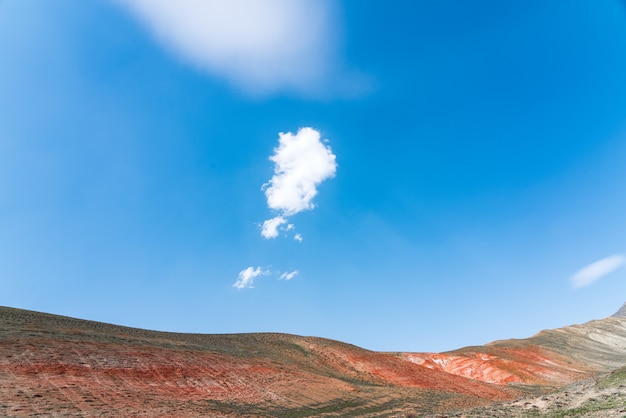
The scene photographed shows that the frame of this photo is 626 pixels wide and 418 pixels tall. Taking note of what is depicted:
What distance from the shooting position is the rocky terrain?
22297 millimetres

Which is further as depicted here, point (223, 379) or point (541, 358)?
point (541, 358)

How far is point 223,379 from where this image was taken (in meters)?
34.0

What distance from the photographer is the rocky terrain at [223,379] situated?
2230 cm

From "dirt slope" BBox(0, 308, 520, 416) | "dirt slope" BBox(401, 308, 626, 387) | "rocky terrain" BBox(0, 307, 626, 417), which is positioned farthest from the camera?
"dirt slope" BBox(401, 308, 626, 387)

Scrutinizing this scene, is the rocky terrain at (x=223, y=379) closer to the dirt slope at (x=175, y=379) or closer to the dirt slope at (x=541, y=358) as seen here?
the dirt slope at (x=175, y=379)

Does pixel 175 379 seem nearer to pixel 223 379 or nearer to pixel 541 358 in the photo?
pixel 223 379

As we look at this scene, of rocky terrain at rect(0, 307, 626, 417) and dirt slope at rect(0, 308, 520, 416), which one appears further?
dirt slope at rect(0, 308, 520, 416)

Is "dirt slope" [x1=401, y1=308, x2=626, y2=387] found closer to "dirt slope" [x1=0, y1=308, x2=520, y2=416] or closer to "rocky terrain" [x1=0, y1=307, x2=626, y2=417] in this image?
"rocky terrain" [x1=0, y1=307, x2=626, y2=417]

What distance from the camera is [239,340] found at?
54.3m

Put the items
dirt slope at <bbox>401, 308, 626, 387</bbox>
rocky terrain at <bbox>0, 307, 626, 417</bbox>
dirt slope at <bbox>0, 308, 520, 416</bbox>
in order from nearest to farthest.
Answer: rocky terrain at <bbox>0, 307, 626, 417</bbox>, dirt slope at <bbox>0, 308, 520, 416</bbox>, dirt slope at <bbox>401, 308, 626, 387</bbox>

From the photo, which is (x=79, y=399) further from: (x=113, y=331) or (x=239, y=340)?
(x=239, y=340)

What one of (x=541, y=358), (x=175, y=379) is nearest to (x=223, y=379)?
(x=175, y=379)

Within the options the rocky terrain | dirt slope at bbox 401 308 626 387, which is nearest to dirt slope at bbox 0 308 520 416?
the rocky terrain

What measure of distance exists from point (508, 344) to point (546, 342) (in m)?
12.5
